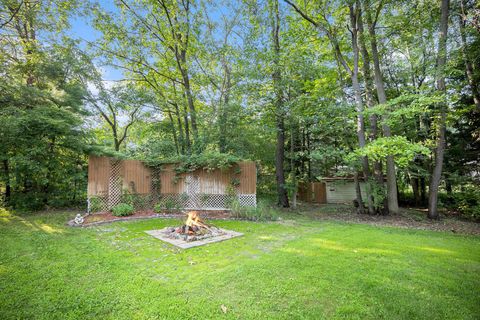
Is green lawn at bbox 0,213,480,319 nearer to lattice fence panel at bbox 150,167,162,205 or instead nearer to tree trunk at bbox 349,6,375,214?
tree trunk at bbox 349,6,375,214

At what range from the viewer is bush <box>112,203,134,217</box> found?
7.46 m

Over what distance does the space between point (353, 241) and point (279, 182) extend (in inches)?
229

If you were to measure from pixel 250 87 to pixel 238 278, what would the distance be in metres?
8.29

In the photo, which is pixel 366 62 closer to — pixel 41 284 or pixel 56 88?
pixel 41 284

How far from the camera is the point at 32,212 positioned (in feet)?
25.5

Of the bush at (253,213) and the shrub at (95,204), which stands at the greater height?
the shrub at (95,204)

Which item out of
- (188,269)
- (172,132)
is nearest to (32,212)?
(172,132)

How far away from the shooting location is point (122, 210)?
7.50m

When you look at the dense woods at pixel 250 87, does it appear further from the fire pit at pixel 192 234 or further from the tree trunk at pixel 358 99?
the fire pit at pixel 192 234

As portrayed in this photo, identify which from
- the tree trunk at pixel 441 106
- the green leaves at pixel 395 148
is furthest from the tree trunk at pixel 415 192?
the green leaves at pixel 395 148

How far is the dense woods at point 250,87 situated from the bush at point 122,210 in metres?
2.28

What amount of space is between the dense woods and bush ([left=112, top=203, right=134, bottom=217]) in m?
2.28

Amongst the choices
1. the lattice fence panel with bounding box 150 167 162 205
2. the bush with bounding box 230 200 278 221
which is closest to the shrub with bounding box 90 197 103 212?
the lattice fence panel with bounding box 150 167 162 205

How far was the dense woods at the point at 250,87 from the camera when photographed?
25.2 feet
